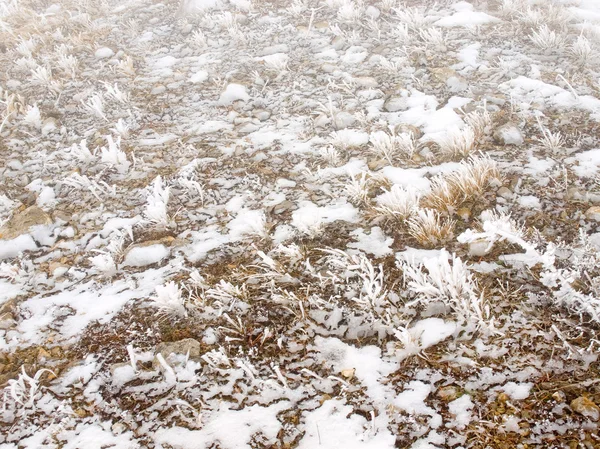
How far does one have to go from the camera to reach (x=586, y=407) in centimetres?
179

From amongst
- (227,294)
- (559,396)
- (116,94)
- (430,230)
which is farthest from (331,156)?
(116,94)

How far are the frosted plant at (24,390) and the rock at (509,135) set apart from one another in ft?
13.2

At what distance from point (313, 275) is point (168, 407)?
46.9 inches

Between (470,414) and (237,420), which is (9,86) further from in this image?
(470,414)

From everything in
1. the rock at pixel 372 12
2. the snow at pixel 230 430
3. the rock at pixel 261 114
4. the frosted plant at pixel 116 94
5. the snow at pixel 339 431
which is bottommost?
the snow at pixel 230 430

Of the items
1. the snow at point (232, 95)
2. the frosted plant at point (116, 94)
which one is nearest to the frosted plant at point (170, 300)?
the snow at point (232, 95)

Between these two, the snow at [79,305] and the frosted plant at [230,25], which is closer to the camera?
the snow at [79,305]

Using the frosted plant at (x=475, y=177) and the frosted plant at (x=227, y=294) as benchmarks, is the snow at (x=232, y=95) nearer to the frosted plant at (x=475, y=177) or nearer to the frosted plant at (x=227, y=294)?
the frosted plant at (x=475, y=177)

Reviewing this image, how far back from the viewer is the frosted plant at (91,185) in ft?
13.1

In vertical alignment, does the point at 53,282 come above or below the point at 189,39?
below

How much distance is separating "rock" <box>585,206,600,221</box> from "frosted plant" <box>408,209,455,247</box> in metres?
0.90

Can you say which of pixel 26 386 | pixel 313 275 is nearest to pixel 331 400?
pixel 313 275

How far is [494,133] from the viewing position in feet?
12.3

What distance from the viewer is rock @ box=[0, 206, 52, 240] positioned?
11.9 feet
